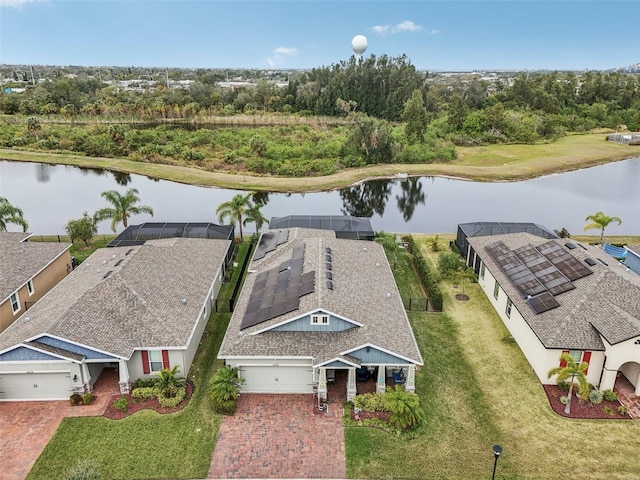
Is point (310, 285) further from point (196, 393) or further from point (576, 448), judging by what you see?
point (576, 448)

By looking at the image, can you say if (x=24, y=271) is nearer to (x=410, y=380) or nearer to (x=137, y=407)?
(x=137, y=407)

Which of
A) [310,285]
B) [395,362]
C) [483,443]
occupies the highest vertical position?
[310,285]

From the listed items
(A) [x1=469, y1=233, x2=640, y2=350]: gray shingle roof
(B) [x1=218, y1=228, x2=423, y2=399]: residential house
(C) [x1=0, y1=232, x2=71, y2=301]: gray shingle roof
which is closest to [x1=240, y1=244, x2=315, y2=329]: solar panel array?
(B) [x1=218, y1=228, x2=423, y2=399]: residential house

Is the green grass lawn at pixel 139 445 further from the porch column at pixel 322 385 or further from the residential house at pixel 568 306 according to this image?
the residential house at pixel 568 306

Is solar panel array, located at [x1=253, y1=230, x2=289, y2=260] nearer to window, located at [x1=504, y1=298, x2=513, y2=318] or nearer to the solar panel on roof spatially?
window, located at [x1=504, y1=298, x2=513, y2=318]

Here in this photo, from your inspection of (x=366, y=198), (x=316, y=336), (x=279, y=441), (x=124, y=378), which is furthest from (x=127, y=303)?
(x=366, y=198)

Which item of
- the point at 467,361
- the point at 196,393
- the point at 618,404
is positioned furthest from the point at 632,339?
the point at 196,393
